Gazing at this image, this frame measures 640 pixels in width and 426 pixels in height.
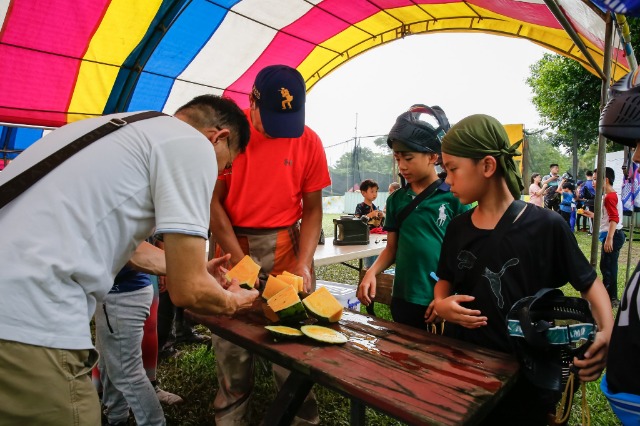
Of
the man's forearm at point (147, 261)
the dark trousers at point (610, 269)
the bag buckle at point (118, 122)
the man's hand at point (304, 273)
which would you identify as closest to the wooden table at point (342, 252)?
the man's hand at point (304, 273)

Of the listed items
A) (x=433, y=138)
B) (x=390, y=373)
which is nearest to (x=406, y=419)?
(x=390, y=373)

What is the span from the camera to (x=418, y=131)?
2.47 m

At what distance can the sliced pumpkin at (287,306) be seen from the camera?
1.79m

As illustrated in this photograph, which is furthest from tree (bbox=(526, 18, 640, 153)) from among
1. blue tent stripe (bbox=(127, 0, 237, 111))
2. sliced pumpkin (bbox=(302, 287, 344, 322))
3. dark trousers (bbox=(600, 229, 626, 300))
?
sliced pumpkin (bbox=(302, 287, 344, 322))

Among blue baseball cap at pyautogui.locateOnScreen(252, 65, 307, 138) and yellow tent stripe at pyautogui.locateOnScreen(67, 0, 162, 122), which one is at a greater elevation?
yellow tent stripe at pyautogui.locateOnScreen(67, 0, 162, 122)

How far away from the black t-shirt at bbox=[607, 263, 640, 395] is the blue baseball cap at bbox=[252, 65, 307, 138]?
1.78 metres

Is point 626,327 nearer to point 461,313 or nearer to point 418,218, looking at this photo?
point 461,313

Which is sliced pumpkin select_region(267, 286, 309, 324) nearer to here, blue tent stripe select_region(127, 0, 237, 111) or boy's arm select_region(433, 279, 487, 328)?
boy's arm select_region(433, 279, 487, 328)

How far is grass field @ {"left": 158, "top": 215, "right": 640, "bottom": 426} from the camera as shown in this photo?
10.3 feet

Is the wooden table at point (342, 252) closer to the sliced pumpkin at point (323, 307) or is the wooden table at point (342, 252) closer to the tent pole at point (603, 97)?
the sliced pumpkin at point (323, 307)

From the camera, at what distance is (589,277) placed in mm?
1581

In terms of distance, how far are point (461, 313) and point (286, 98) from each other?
149 cm

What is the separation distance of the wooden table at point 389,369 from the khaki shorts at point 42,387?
64 cm

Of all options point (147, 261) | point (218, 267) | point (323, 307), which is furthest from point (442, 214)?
point (147, 261)
